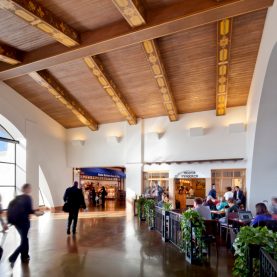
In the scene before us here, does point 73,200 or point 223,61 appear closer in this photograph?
point 73,200

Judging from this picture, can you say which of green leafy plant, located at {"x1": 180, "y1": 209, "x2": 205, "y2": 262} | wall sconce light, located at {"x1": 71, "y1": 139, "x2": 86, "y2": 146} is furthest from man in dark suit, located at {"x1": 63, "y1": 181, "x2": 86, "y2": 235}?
wall sconce light, located at {"x1": 71, "y1": 139, "x2": 86, "y2": 146}

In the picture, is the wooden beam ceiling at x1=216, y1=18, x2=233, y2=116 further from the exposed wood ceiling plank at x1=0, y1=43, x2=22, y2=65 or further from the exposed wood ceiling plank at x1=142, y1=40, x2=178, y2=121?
the exposed wood ceiling plank at x1=0, y1=43, x2=22, y2=65

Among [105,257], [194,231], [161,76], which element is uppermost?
[161,76]

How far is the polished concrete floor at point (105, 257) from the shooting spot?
4.45 m

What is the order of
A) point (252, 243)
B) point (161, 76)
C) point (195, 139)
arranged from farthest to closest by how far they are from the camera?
point (195, 139) < point (161, 76) < point (252, 243)

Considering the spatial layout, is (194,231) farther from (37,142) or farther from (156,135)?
(37,142)

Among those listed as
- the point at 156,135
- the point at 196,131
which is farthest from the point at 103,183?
the point at 196,131

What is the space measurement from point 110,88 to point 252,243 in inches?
361

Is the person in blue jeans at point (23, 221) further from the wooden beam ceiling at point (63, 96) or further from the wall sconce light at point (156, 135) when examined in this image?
the wall sconce light at point (156, 135)

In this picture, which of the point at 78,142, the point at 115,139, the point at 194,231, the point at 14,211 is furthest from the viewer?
the point at 78,142

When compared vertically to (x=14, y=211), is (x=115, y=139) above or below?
above

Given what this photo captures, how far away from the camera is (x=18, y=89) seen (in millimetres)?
12703

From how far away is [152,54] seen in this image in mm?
9234

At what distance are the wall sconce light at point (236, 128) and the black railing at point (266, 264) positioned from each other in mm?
9675
